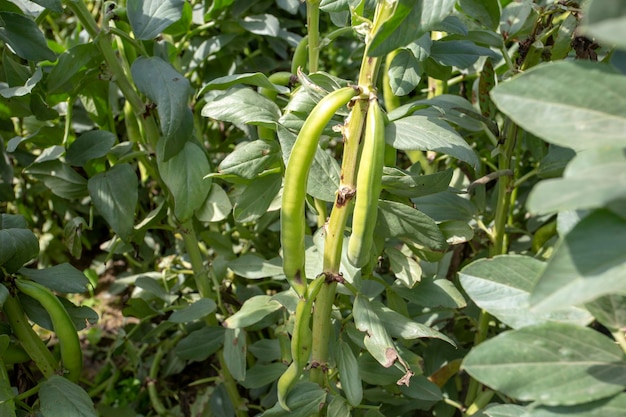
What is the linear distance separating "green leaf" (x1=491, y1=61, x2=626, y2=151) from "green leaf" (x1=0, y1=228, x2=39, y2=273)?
63cm

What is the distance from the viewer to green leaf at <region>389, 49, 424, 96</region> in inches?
30.7

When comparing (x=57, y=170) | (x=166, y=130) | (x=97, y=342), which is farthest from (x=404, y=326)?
(x=97, y=342)

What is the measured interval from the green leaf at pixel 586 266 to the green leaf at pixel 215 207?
2.16 ft

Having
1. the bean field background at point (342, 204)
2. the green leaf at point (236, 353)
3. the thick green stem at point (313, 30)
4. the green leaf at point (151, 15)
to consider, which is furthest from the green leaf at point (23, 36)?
the green leaf at point (236, 353)

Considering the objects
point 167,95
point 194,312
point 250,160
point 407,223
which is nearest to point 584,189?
point 407,223

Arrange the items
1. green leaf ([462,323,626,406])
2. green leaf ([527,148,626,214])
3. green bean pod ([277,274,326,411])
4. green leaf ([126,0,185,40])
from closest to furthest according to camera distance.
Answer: green leaf ([527,148,626,214]), green leaf ([462,323,626,406]), green bean pod ([277,274,326,411]), green leaf ([126,0,185,40])

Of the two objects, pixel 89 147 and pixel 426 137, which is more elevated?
pixel 426 137

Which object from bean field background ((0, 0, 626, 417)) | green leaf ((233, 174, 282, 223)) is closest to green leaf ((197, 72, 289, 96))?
bean field background ((0, 0, 626, 417))

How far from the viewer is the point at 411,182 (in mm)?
733

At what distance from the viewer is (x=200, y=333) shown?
1.07 meters

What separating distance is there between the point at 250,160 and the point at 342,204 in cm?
22

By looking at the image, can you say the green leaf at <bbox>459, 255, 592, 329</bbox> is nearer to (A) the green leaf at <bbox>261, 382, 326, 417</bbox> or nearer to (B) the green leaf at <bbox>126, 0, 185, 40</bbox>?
(A) the green leaf at <bbox>261, 382, 326, 417</bbox>

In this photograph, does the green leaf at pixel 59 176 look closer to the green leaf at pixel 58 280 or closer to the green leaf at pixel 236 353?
the green leaf at pixel 58 280

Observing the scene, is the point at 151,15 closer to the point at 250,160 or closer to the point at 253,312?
the point at 250,160
